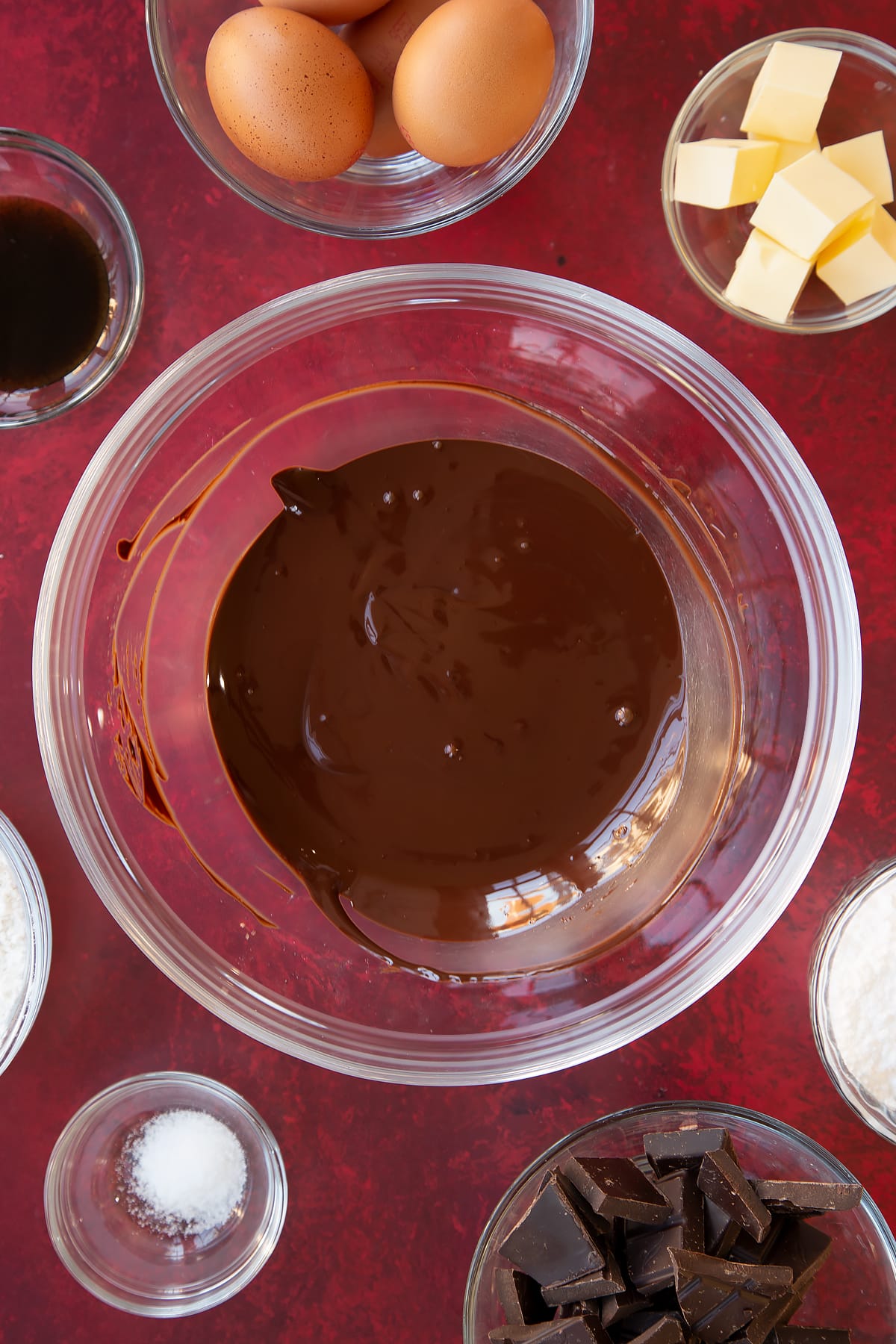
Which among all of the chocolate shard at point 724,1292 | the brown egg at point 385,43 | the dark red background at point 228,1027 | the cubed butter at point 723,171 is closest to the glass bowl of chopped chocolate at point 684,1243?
the chocolate shard at point 724,1292

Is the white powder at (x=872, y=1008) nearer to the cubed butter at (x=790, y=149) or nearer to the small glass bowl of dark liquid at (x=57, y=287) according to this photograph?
the cubed butter at (x=790, y=149)

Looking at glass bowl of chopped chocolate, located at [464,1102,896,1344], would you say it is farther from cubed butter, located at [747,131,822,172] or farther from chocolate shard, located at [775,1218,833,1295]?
cubed butter, located at [747,131,822,172]

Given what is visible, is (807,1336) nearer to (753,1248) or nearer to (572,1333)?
(753,1248)

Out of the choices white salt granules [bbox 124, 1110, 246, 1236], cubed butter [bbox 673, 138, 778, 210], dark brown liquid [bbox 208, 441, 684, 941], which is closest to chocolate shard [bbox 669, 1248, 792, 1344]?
dark brown liquid [bbox 208, 441, 684, 941]

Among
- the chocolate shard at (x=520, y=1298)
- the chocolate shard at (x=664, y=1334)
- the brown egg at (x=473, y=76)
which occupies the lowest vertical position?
the chocolate shard at (x=664, y=1334)

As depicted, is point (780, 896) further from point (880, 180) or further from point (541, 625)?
point (880, 180)

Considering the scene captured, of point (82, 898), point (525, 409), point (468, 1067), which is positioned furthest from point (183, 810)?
point (525, 409)

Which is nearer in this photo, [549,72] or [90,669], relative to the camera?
[549,72]
